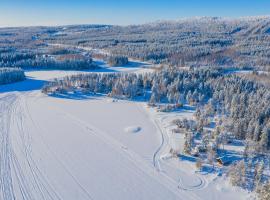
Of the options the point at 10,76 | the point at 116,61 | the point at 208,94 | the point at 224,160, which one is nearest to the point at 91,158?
the point at 224,160

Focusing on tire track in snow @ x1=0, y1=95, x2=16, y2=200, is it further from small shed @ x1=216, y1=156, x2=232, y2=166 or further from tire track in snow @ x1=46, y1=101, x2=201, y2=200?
small shed @ x1=216, y1=156, x2=232, y2=166

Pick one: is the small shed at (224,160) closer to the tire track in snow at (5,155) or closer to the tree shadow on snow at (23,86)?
the tire track in snow at (5,155)

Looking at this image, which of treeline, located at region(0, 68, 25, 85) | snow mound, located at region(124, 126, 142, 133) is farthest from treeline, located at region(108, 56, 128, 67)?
snow mound, located at region(124, 126, 142, 133)

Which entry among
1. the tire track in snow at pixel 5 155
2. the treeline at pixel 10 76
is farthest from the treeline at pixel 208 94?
the treeline at pixel 10 76

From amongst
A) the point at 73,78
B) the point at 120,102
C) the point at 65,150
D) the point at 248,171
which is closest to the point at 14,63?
the point at 73,78

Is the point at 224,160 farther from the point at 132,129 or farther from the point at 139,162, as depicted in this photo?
the point at 132,129

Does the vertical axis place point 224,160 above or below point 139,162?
above
